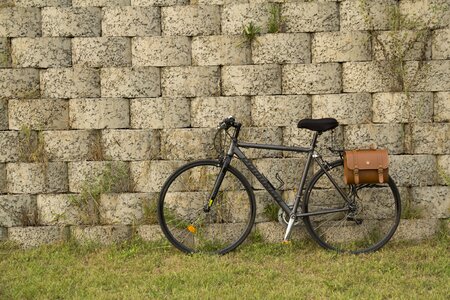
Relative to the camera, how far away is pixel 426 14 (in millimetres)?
5391

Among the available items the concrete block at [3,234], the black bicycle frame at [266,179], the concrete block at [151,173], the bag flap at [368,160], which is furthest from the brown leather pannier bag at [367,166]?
the concrete block at [3,234]

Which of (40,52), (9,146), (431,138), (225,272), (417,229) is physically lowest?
(225,272)

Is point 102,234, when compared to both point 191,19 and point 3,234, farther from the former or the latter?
point 191,19

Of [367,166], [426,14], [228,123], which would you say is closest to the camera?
[367,166]

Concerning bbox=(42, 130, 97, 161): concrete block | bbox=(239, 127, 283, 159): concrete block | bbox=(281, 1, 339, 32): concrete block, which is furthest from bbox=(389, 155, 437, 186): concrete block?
bbox=(42, 130, 97, 161): concrete block

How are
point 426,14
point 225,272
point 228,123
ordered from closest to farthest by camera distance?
point 225,272 → point 228,123 → point 426,14

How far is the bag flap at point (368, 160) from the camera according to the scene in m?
5.03

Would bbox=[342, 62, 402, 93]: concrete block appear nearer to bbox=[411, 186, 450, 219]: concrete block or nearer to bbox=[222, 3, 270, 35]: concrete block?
bbox=[222, 3, 270, 35]: concrete block

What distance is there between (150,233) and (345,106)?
2194 mm

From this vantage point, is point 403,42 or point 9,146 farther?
point 9,146

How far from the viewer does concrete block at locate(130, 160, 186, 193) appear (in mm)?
5512

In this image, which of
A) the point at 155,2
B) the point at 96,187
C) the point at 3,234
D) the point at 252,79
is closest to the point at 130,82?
the point at 155,2

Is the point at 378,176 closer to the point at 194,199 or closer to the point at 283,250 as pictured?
the point at 283,250

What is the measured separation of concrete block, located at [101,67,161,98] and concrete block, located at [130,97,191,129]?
8 centimetres
